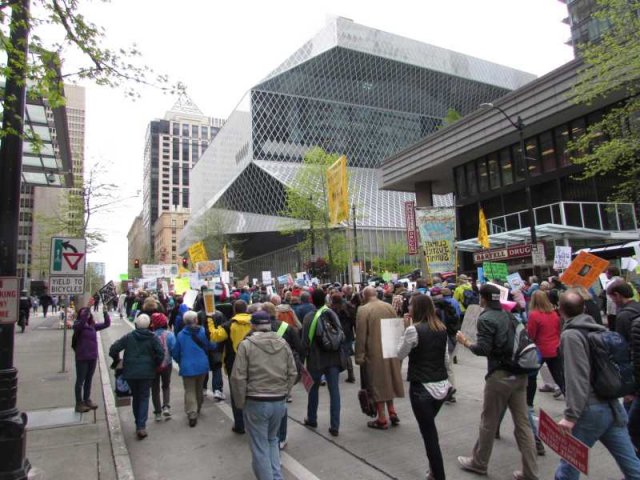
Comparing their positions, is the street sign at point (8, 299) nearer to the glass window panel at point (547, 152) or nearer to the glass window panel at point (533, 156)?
the glass window panel at point (547, 152)

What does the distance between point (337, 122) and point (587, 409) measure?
67.0 meters

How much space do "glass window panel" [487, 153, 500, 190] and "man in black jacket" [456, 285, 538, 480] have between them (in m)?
29.7

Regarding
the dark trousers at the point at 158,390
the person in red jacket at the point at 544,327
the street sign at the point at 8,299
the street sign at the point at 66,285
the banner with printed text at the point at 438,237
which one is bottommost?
the dark trousers at the point at 158,390

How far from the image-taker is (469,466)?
5094 millimetres

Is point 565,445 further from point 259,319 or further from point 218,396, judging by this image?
point 218,396

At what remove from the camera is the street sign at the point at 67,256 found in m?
9.98

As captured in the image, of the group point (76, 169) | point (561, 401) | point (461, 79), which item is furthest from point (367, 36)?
point (561, 401)

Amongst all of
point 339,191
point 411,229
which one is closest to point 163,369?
point 339,191

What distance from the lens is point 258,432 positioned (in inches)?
179

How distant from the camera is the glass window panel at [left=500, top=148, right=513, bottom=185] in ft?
103

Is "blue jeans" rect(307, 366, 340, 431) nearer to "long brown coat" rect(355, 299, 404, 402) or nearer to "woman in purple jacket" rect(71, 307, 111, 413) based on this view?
"long brown coat" rect(355, 299, 404, 402)

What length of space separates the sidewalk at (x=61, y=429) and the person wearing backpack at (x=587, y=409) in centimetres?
493

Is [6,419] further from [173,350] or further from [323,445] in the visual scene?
[323,445]

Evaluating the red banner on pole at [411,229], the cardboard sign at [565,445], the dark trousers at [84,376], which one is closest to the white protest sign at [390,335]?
the cardboard sign at [565,445]
